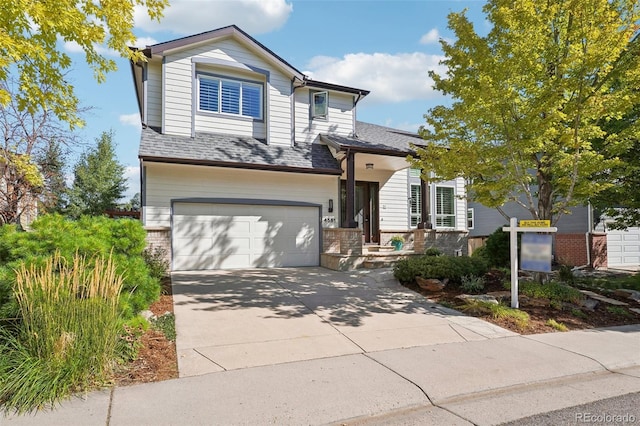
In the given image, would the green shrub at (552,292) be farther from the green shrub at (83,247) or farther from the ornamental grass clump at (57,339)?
the ornamental grass clump at (57,339)

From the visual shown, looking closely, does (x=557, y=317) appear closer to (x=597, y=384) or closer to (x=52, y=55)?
(x=597, y=384)

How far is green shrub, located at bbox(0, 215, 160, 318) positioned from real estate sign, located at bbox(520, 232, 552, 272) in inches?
260

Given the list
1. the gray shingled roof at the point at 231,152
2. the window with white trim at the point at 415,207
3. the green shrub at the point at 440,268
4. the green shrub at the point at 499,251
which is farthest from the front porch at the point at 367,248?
the gray shingled roof at the point at 231,152

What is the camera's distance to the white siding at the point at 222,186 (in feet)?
36.8

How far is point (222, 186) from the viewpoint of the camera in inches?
472

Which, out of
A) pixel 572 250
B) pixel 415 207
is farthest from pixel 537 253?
pixel 572 250

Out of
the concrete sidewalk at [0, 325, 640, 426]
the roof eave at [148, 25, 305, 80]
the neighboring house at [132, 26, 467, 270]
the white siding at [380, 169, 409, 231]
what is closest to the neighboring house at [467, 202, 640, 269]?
the neighboring house at [132, 26, 467, 270]

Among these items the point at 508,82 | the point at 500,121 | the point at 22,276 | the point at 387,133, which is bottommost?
the point at 22,276

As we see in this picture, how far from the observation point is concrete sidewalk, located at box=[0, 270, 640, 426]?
11.1 ft

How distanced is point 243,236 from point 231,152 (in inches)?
104

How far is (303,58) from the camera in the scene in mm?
13219

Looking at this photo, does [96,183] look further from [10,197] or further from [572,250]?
[572,250]

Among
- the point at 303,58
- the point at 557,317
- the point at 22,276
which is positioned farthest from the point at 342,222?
the point at 22,276

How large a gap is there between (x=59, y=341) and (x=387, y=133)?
1432 centimetres
